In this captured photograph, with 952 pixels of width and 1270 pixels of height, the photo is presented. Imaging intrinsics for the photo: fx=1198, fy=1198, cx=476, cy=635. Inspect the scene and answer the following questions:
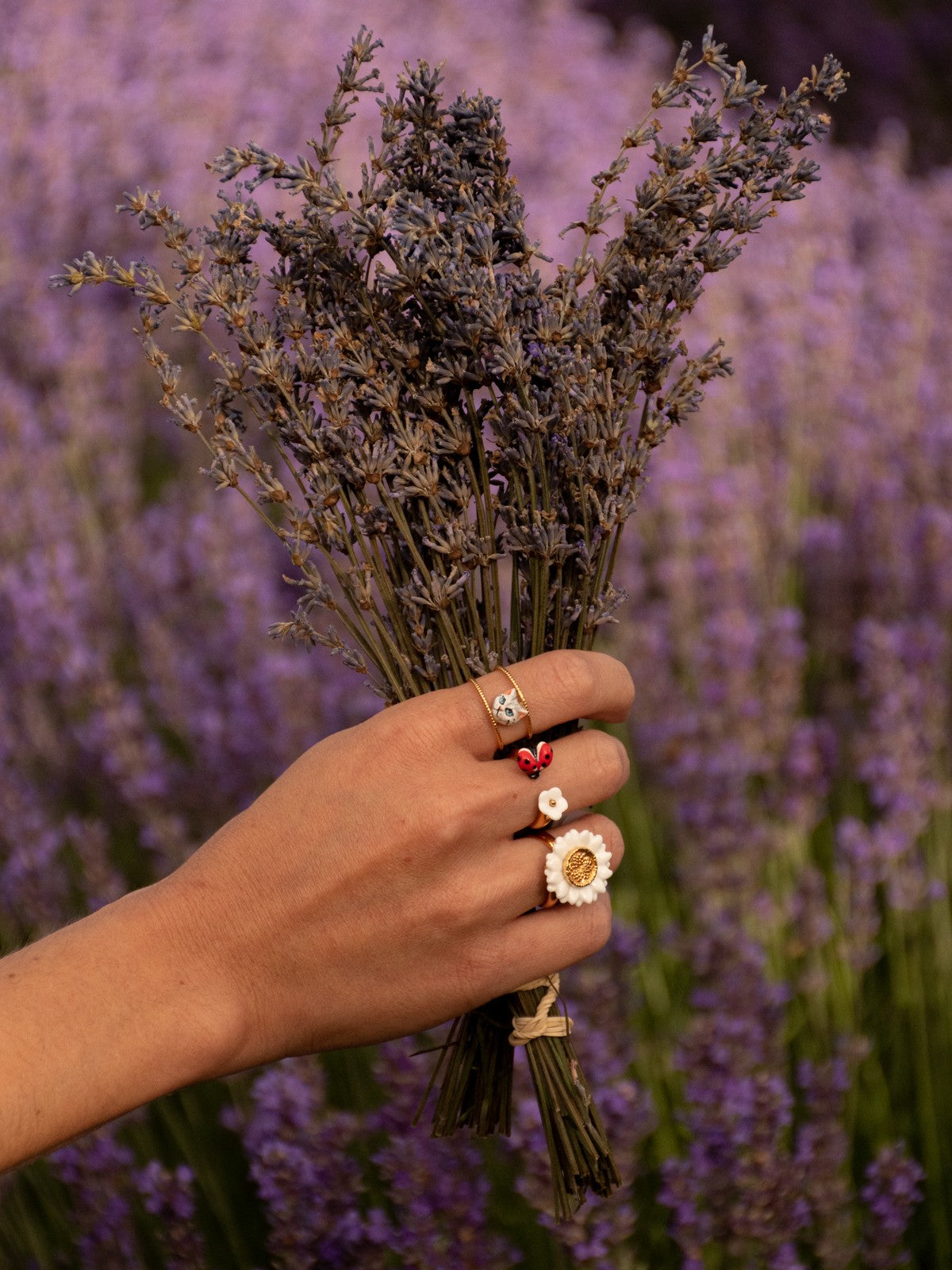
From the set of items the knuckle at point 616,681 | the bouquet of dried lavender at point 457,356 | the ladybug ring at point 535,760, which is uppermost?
the bouquet of dried lavender at point 457,356

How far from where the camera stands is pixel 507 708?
0.86 meters

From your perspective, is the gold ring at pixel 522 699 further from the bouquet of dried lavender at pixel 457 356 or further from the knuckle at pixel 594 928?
the knuckle at pixel 594 928

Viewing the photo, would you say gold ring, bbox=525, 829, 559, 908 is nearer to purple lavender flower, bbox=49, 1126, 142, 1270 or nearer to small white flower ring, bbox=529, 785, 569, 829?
small white flower ring, bbox=529, 785, 569, 829

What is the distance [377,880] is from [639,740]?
37.7 inches

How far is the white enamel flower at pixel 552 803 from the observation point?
862 millimetres

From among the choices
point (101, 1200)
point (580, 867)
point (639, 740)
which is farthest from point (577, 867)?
point (639, 740)

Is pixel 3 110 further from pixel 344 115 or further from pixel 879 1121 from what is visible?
pixel 879 1121

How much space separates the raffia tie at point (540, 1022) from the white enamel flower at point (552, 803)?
158mm

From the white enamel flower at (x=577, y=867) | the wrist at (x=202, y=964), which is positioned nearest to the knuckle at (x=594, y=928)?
the white enamel flower at (x=577, y=867)

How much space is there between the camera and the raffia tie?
945 millimetres

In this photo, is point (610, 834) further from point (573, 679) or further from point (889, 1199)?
point (889, 1199)

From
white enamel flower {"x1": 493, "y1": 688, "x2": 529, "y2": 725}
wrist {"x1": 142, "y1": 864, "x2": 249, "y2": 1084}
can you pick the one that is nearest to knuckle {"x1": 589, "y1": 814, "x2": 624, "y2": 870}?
white enamel flower {"x1": 493, "y1": 688, "x2": 529, "y2": 725}

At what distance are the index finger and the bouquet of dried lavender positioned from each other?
34mm

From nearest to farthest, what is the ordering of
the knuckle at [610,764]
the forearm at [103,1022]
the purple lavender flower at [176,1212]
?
the forearm at [103,1022], the knuckle at [610,764], the purple lavender flower at [176,1212]
